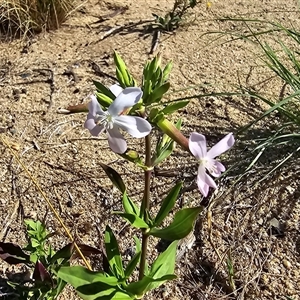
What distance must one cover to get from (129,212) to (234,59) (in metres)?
1.44

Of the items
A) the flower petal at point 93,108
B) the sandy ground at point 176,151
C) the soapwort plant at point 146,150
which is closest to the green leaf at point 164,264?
the soapwort plant at point 146,150

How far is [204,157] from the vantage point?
39.4 inches

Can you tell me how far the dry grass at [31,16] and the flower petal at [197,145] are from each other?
1.89 meters

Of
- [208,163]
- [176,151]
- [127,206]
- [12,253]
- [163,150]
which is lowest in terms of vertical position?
[176,151]

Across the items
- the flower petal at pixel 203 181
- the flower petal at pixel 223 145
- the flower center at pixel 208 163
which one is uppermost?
the flower petal at pixel 223 145

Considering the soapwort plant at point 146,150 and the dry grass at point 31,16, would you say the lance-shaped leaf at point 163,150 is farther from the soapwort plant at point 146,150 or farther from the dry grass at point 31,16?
the dry grass at point 31,16

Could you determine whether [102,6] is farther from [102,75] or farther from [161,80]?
[161,80]

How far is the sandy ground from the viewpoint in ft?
5.46

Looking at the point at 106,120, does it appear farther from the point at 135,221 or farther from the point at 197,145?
the point at 135,221

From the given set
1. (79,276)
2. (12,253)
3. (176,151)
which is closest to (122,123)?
(79,276)

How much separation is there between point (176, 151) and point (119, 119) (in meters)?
1.05

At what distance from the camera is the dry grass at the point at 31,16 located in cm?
268

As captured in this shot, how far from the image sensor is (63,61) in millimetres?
2521

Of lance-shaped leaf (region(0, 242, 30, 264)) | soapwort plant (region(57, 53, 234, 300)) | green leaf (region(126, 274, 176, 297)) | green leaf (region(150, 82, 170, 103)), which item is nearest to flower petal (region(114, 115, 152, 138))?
soapwort plant (region(57, 53, 234, 300))
